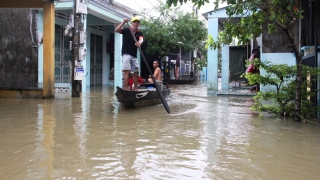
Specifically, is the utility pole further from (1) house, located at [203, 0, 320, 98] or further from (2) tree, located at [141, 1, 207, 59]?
(2) tree, located at [141, 1, 207, 59]

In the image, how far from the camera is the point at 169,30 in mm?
23219

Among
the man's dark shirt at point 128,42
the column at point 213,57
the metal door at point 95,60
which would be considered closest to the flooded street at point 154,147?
the man's dark shirt at point 128,42

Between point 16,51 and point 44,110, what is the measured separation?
19.8 ft

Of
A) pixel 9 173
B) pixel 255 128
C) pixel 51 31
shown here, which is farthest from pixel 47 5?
pixel 9 173

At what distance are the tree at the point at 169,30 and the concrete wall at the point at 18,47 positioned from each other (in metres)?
10.2

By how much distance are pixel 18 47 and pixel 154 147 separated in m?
10.3

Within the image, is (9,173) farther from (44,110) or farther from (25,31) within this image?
(25,31)

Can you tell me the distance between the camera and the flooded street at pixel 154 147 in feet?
11.9

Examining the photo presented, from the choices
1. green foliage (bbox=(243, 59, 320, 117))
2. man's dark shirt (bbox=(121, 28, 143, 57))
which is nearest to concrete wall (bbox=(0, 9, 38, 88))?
man's dark shirt (bbox=(121, 28, 143, 57))

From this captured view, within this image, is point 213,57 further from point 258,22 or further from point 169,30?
point 169,30

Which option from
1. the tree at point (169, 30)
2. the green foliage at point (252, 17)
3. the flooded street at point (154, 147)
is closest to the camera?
the flooded street at point (154, 147)

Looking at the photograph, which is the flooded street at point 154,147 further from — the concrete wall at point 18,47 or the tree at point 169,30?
the tree at point 169,30

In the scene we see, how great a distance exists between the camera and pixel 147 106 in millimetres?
9336

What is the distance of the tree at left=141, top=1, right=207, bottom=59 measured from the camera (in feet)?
74.3
